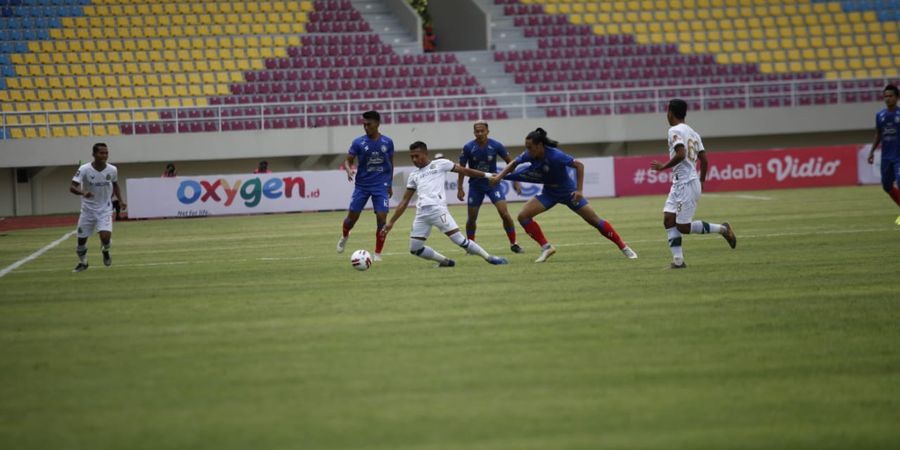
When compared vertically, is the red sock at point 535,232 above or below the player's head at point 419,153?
below

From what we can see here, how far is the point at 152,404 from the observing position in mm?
7617

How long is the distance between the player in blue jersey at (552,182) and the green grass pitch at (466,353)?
53cm

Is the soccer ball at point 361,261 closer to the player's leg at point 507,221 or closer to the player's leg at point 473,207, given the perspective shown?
the player's leg at point 507,221

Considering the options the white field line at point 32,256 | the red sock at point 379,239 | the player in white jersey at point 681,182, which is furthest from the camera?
the white field line at point 32,256

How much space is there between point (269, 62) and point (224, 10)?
338cm

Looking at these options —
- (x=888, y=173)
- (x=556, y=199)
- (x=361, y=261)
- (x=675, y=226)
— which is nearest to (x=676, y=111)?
(x=675, y=226)

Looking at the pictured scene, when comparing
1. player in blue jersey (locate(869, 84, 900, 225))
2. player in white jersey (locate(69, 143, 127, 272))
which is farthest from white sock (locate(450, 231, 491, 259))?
player in blue jersey (locate(869, 84, 900, 225))

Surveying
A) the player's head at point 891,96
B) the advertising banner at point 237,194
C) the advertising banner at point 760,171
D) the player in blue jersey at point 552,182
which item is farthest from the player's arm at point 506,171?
the advertising banner at point 760,171

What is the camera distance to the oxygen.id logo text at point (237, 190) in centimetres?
3266

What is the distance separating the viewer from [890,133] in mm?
20031

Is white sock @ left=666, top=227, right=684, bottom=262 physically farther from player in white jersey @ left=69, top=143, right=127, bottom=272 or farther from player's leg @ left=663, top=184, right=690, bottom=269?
player in white jersey @ left=69, top=143, right=127, bottom=272

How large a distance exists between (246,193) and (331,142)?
5.01 m

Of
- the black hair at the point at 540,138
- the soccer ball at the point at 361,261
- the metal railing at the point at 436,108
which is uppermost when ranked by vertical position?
the metal railing at the point at 436,108

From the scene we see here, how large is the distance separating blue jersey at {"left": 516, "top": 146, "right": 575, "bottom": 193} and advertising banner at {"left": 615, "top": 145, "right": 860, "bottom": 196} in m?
19.5
